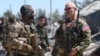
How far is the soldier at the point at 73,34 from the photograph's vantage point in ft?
17.5

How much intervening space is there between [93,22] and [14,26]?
6695 mm

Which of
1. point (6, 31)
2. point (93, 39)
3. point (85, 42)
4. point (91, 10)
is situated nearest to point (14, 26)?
point (6, 31)

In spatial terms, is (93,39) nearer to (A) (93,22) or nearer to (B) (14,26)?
(A) (93,22)

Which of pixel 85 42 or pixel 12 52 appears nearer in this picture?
pixel 85 42

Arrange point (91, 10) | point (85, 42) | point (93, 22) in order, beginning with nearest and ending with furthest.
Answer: point (85, 42), point (93, 22), point (91, 10)

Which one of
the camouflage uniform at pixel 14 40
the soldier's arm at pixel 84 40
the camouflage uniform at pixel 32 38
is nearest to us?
the soldier's arm at pixel 84 40

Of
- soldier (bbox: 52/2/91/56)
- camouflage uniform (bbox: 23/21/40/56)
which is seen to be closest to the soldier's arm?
soldier (bbox: 52/2/91/56)

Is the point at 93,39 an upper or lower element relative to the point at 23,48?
lower

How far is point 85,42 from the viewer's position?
5.32 m

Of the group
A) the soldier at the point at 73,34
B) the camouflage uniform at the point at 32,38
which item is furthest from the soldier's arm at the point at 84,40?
the camouflage uniform at the point at 32,38

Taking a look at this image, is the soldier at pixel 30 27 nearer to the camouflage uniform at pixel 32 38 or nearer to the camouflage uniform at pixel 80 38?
the camouflage uniform at pixel 32 38

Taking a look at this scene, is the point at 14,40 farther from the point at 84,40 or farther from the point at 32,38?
the point at 84,40

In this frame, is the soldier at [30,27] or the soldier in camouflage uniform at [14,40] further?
the soldier at [30,27]

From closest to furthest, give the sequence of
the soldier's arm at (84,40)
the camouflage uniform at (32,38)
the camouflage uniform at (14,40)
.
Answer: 1. the soldier's arm at (84,40)
2. the camouflage uniform at (14,40)
3. the camouflage uniform at (32,38)
